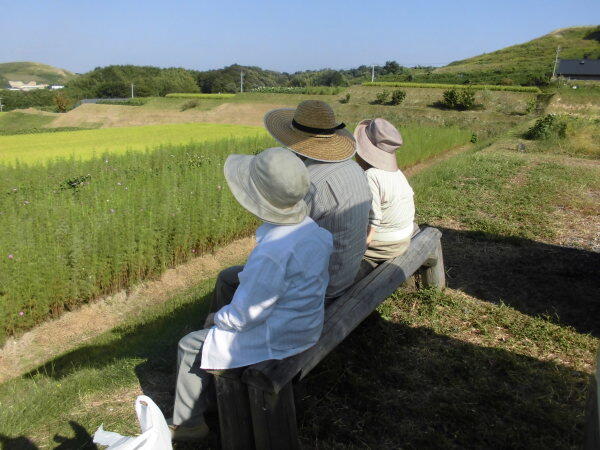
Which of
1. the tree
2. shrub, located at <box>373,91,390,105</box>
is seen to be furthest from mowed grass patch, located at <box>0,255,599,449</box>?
the tree

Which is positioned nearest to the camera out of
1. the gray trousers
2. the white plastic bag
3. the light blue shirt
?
the white plastic bag

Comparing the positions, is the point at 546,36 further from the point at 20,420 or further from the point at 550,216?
the point at 20,420

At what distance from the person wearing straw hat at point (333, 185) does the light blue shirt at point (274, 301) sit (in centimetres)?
51

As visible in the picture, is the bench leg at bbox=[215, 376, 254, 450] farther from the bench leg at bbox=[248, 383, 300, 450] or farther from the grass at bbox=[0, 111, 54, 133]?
the grass at bbox=[0, 111, 54, 133]

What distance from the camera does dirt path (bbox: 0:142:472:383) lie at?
Result: 3.96 metres

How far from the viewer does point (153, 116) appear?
1272 inches

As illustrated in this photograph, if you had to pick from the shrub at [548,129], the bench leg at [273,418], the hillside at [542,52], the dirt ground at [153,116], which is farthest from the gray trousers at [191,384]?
the hillside at [542,52]

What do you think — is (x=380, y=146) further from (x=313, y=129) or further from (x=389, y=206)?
(x=313, y=129)

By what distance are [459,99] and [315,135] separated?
2466 centimetres

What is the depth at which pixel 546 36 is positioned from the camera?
59500 mm

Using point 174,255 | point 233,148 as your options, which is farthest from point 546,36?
point 174,255

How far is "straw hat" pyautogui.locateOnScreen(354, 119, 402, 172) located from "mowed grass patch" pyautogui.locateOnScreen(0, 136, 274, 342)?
2716 millimetres

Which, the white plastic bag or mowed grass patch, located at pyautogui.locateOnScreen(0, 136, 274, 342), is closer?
the white plastic bag

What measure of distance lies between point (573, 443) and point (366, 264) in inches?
60.8
